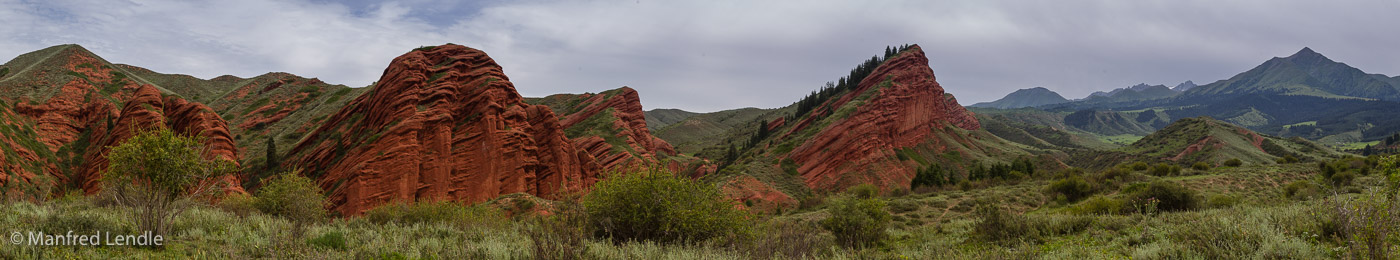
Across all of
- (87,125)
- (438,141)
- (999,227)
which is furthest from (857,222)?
(87,125)

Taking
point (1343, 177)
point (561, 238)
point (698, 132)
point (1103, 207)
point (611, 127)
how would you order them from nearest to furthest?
point (561, 238) < point (1103, 207) < point (1343, 177) < point (611, 127) < point (698, 132)

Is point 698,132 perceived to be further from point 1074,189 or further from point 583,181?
point 1074,189

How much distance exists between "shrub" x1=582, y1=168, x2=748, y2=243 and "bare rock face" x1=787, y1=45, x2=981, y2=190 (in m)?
48.6

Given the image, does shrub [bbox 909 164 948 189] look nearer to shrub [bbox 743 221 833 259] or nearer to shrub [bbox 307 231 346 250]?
shrub [bbox 743 221 833 259]

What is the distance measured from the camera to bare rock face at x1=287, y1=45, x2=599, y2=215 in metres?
36.5

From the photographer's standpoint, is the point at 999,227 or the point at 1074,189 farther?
the point at 1074,189

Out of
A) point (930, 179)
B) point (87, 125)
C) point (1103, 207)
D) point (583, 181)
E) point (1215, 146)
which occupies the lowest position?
point (930, 179)

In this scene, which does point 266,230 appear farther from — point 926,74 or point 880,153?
point 926,74

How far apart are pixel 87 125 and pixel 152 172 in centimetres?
6637

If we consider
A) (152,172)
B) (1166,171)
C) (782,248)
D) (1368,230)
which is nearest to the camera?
(1368,230)

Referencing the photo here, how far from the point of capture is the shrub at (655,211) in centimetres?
1158

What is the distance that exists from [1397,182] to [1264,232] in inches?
62.3

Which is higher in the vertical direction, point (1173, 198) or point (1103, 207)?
Result: point (1173, 198)

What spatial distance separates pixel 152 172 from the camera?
326 inches
